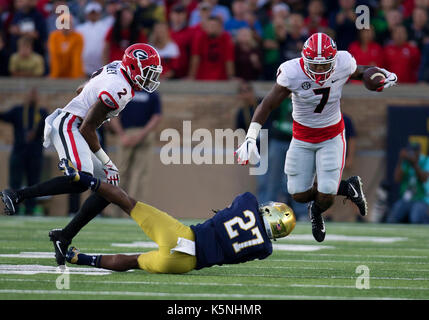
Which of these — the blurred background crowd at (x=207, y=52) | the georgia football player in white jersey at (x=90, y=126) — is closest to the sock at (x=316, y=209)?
the georgia football player in white jersey at (x=90, y=126)

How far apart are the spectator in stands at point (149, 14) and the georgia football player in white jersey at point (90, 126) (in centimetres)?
575

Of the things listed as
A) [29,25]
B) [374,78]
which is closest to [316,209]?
[374,78]

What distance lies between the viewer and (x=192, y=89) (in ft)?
41.8

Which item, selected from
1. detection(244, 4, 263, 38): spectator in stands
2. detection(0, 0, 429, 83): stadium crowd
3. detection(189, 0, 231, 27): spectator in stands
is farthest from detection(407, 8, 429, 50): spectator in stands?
detection(189, 0, 231, 27): spectator in stands

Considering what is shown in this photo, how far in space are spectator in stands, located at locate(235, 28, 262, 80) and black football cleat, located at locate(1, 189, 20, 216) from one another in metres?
6.53

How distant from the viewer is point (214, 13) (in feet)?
43.7

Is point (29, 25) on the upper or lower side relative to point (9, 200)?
upper

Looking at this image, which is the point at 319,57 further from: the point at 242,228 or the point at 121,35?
the point at 121,35

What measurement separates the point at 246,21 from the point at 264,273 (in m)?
7.59

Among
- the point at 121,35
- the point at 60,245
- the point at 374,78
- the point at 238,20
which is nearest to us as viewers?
the point at 60,245

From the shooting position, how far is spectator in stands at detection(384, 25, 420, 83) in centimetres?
1270

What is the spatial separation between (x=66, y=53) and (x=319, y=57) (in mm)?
6201

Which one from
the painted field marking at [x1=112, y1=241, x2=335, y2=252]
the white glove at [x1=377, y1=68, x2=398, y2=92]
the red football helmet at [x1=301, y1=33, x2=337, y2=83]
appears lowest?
the painted field marking at [x1=112, y1=241, x2=335, y2=252]

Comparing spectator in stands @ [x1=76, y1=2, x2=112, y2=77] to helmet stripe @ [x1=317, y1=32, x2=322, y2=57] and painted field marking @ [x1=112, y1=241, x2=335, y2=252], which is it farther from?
helmet stripe @ [x1=317, y1=32, x2=322, y2=57]
